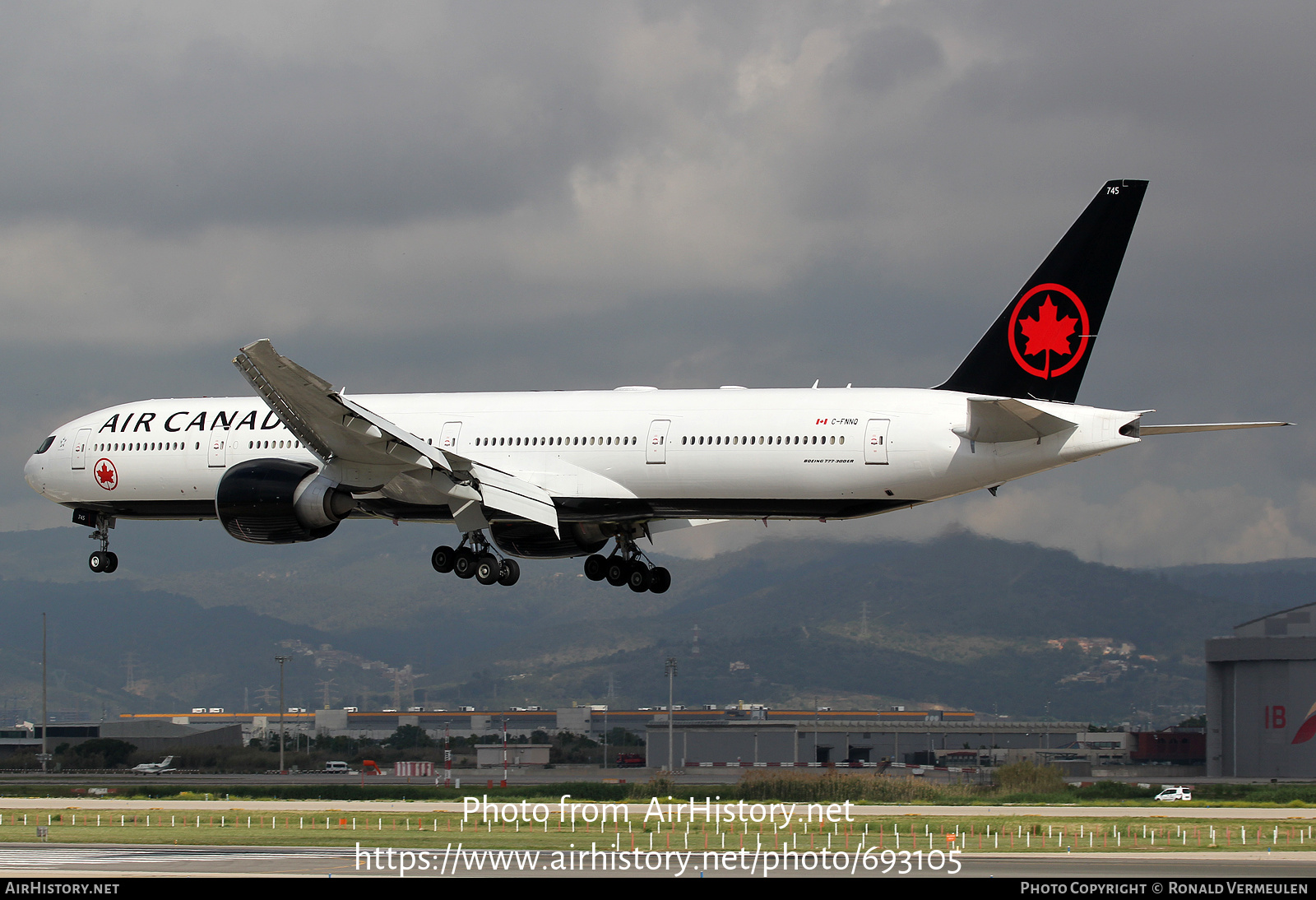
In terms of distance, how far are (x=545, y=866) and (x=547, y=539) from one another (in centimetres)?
1466

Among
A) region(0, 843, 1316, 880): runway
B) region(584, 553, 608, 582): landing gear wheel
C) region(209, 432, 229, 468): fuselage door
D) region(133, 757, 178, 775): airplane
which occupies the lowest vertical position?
region(133, 757, 178, 775): airplane

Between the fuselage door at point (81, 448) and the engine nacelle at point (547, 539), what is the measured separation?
12.2 m

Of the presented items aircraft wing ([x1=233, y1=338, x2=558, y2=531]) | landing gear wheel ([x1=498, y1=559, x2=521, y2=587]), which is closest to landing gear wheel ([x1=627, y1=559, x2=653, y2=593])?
landing gear wheel ([x1=498, y1=559, x2=521, y2=587])

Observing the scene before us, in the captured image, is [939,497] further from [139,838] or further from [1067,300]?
[139,838]

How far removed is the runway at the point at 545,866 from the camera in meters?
28.8

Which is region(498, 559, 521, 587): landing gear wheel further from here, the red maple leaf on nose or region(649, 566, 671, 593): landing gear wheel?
the red maple leaf on nose

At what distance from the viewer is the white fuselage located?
36.8m

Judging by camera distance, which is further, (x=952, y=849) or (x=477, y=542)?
(x=477, y=542)

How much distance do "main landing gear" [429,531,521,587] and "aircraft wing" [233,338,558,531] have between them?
6.55 feet

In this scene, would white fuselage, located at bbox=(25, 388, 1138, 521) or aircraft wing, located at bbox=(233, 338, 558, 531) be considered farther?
white fuselage, located at bbox=(25, 388, 1138, 521)

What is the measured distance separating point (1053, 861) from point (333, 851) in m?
15.3

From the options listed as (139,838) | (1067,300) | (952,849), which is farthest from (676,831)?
(1067,300)

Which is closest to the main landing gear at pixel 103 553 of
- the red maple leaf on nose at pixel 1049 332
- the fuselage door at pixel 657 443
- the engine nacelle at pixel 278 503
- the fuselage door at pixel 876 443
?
the engine nacelle at pixel 278 503

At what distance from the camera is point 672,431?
38.9 metres
